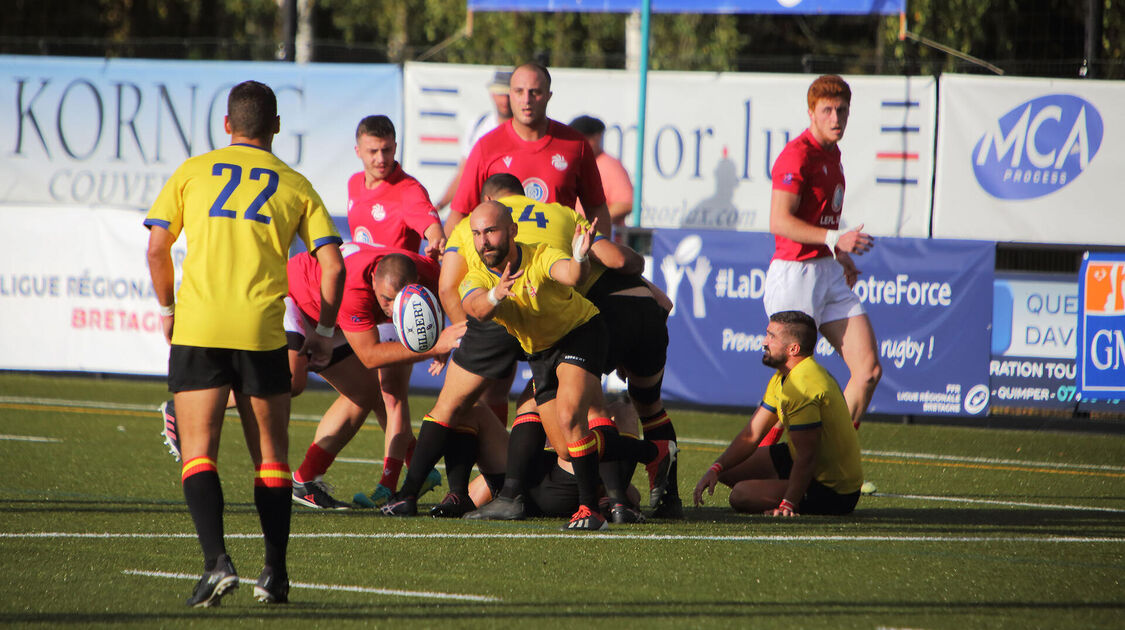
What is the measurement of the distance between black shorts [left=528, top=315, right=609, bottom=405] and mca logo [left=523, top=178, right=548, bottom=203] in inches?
49.4

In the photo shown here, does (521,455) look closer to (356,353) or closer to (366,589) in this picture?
(356,353)

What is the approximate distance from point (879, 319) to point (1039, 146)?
3.10m

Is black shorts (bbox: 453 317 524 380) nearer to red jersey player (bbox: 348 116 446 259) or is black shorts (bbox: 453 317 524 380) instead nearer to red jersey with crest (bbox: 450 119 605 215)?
red jersey player (bbox: 348 116 446 259)

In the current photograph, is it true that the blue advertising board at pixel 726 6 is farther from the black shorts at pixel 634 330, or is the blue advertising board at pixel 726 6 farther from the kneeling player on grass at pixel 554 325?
the kneeling player on grass at pixel 554 325

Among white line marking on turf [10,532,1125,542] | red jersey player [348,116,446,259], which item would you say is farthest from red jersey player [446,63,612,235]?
white line marking on turf [10,532,1125,542]

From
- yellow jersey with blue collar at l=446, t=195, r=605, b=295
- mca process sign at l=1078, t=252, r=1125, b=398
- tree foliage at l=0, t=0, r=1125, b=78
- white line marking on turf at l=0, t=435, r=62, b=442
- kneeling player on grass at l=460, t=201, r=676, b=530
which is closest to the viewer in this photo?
kneeling player on grass at l=460, t=201, r=676, b=530

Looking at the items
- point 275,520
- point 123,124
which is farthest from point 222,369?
point 123,124

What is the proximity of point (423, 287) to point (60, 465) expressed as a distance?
9.77 feet

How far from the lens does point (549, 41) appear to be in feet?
80.9

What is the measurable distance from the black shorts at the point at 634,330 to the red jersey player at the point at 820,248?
1.24 metres

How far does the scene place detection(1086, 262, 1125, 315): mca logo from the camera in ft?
35.6

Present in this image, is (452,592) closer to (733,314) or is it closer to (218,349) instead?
(218,349)

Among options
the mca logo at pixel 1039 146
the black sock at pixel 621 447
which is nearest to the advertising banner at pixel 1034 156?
the mca logo at pixel 1039 146

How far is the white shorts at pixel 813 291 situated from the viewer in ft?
26.2
